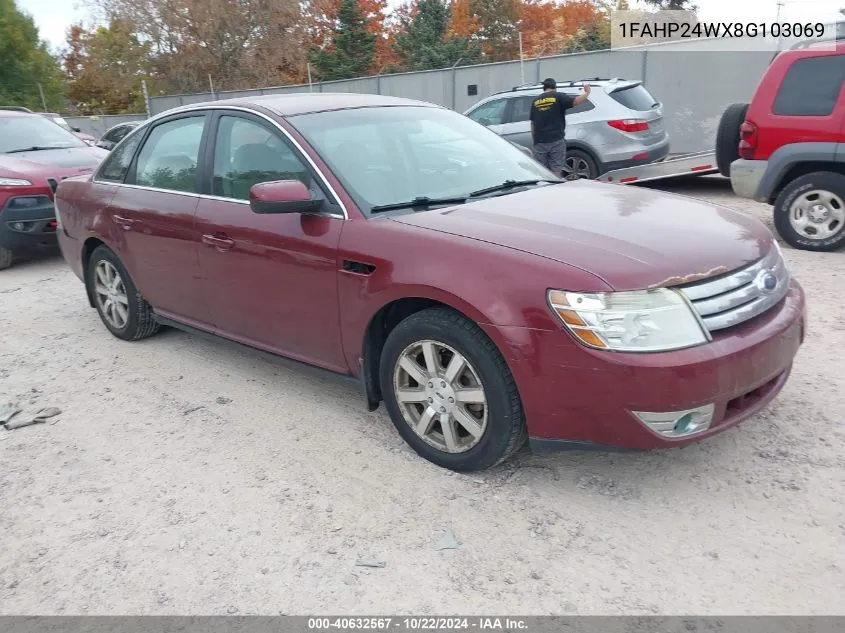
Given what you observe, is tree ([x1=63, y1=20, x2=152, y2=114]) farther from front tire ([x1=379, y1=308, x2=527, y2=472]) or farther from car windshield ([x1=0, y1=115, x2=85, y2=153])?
front tire ([x1=379, y1=308, x2=527, y2=472])

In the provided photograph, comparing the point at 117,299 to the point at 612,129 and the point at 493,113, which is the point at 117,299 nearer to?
the point at 612,129

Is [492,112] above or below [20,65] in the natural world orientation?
below

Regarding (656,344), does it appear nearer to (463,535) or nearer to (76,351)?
(463,535)

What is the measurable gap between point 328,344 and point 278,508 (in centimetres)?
90

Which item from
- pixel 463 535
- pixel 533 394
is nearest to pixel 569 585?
pixel 463 535

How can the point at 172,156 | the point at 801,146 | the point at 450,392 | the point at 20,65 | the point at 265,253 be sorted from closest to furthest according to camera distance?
the point at 450,392, the point at 265,253, the point at 172,156, the point at 801,146, the point at 20,65

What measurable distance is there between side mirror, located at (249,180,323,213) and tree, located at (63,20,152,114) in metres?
38.8

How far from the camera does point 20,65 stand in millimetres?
40062

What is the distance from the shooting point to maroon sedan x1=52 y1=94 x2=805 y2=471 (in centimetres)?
276

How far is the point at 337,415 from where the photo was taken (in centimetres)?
402

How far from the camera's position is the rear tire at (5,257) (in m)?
8.08

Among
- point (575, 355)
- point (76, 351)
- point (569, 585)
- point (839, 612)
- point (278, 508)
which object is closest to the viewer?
point (839, 612)

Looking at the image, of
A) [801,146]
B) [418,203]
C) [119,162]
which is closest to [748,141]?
[801,146]

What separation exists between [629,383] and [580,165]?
852 centimetres
